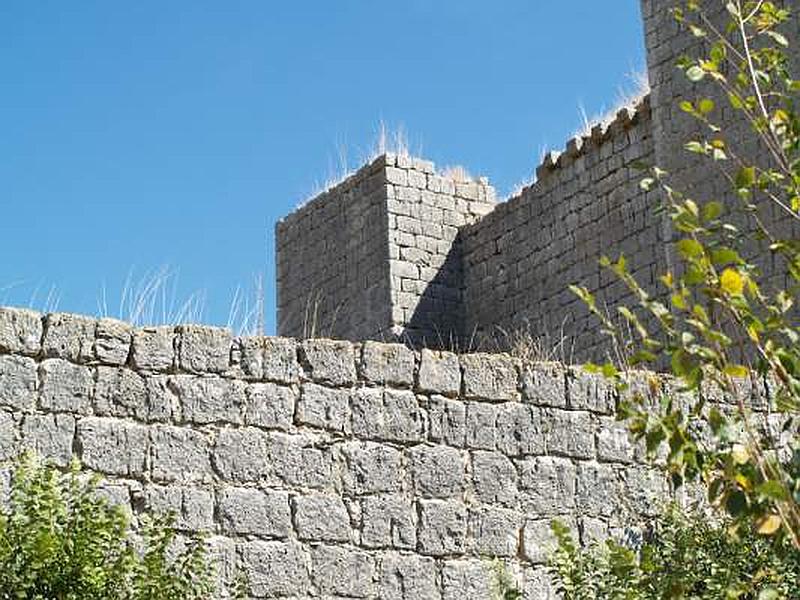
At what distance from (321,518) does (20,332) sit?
150 cm

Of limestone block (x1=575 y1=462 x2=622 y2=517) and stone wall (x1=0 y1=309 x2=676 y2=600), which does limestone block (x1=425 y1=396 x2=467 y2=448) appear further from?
limestone block (x1=575 y1=462 x2=622 y2=517)

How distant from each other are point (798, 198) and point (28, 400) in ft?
11.7

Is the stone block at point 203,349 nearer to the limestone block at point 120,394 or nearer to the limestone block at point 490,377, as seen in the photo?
the limestone block at point 120,394

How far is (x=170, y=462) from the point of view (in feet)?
18.8

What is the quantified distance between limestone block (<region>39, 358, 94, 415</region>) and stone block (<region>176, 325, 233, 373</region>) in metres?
0.42

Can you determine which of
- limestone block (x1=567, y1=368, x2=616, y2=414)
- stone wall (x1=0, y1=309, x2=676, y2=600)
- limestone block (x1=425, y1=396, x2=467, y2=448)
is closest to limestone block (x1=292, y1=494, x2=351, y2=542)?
stone wall (x1=0, y1=309, x2=676, y2=600)

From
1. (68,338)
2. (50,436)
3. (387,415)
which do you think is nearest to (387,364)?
(387,415)

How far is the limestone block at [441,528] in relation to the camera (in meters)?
6.14

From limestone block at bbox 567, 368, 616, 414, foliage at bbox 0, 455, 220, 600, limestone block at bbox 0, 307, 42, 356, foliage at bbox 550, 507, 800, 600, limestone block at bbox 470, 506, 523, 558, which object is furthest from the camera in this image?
limestone block at bbox 567, 368, 616, 414

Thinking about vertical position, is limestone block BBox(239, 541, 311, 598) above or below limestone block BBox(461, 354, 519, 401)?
below

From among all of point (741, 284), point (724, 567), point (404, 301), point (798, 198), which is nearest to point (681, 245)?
point (741, 284)

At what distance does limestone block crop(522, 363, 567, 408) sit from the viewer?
6547mm

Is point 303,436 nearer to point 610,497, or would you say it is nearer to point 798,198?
point 610,497

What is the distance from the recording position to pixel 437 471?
A: 20.5ft
